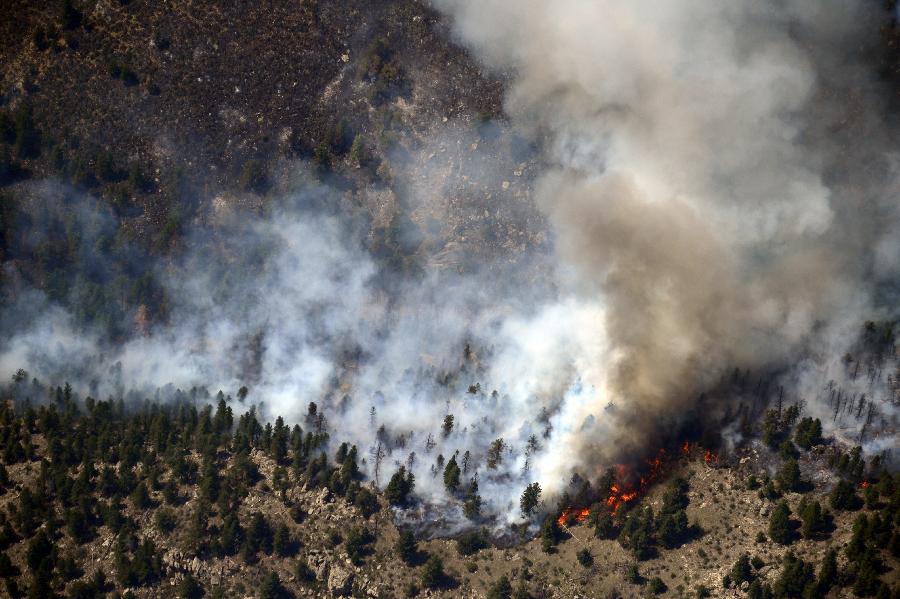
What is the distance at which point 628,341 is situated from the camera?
544 feet

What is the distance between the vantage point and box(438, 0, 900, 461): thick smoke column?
6634 inches

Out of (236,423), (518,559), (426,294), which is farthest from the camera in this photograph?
(426,294)

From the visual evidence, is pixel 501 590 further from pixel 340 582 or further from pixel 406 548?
pixel 340 582

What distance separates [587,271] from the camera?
174125mm

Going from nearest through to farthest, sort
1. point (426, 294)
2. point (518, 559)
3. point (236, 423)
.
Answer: point (518, 559) → point (236, 423) → point (426, 294)

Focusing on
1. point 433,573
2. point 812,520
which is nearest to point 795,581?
point 812,520

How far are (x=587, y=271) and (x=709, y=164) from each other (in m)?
19.0

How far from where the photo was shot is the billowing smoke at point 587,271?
6531 inches

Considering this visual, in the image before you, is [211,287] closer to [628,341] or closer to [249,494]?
[249,494]

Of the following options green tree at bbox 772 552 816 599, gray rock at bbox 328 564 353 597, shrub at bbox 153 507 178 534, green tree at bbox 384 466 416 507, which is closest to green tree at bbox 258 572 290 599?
gray rock at bbox 328 564 353 597

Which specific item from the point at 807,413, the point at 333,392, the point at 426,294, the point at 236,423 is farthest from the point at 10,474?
the point at 807,413

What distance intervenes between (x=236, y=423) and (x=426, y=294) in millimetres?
27769

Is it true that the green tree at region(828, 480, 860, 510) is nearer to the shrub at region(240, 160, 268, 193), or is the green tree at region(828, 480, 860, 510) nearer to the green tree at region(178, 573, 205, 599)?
the green tree at region(178, 573, 205, 599)

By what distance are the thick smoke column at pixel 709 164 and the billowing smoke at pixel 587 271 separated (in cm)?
26
